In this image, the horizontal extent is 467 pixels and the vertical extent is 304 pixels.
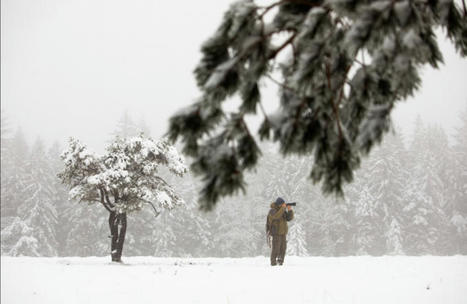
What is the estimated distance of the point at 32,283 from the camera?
24.5 feet

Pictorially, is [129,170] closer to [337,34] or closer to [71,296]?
[71,296]

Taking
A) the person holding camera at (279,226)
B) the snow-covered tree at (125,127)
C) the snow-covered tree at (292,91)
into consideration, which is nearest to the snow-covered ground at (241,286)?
the person holding camera at (279,226)

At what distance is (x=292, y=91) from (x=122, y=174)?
10525 mm

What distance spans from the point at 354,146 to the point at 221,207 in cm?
3986

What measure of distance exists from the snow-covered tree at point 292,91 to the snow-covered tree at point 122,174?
10374 millimetres

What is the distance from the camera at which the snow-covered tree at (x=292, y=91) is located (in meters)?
2.58

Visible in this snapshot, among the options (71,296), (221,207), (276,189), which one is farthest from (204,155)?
(221,207)

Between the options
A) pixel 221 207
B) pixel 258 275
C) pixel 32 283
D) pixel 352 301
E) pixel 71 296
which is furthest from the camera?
pixel 221 207

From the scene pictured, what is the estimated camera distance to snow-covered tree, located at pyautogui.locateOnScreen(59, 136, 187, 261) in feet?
41.8

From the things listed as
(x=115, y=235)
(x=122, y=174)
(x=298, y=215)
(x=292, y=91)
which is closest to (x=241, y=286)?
(x=292, y=91)

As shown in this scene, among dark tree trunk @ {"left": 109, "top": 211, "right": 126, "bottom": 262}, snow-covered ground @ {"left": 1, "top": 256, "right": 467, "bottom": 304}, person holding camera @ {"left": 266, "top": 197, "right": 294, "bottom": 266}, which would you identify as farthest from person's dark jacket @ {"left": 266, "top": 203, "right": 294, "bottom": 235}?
dark tree trunk @ {"left": 109, "top": 211, "right": 126, "bottom": 262}

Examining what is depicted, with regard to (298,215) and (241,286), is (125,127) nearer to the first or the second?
(298,215)

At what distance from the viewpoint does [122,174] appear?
489 inches

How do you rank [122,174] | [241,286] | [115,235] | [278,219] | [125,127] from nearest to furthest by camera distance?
[241,286]
[278,219]
[122,174]
[115,235]
[125,127]
